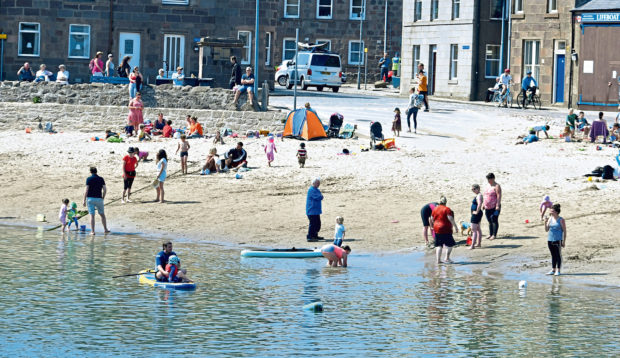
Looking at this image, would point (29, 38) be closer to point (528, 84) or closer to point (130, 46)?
point (130, 46)

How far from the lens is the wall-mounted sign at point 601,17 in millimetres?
46875

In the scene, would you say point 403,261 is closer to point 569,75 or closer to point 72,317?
point 72,317

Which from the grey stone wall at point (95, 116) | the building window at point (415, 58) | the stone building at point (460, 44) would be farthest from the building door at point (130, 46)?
the building window at point (415, 58)

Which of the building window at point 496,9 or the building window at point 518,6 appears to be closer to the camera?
the building window at point 518,6

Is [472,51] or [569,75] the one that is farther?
[472,51]

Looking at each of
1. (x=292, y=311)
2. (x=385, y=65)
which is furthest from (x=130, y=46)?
(x=292, y=311)

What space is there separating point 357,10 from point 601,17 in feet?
84.1

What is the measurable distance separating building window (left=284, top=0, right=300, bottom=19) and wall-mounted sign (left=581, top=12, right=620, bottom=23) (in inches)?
1022

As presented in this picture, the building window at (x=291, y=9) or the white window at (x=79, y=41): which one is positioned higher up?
the building window at (x=291, y=9)

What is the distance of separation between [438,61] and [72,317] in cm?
4193

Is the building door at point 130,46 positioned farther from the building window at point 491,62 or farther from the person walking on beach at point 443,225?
the person walking on beach at point 443,225

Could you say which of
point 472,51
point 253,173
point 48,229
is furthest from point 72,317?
point 472,51

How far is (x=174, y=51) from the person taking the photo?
51.2 meters

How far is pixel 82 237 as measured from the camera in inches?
1091
